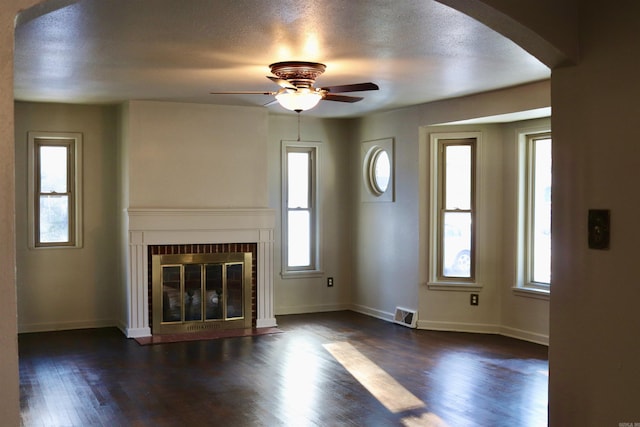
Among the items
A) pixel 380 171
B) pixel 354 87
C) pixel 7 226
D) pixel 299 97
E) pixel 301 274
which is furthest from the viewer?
pixel 301 274

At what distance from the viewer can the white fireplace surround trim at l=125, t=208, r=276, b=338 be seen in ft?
23.3

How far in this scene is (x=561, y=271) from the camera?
2797mm

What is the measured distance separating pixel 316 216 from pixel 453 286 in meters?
2.14

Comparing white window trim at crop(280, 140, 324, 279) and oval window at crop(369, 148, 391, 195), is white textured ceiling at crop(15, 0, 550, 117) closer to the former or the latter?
oval window at crop(369, 148, 391, 195)

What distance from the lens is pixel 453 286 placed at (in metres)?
7.48

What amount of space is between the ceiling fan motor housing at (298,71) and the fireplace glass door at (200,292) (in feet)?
9.55

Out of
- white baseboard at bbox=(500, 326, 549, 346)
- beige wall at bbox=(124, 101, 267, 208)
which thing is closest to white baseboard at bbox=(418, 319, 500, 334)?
white baseboard at bbox=(500, 326, 549, 346)

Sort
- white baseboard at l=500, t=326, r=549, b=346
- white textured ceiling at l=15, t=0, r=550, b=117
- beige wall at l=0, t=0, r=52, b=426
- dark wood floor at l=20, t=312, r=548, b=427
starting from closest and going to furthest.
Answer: beige wall at l=0, t=0, r=52, b=426, white textured ceiling at l=15, t=0, r=550, b=117, dark wood floor at l=20, t=312, r=548, b=427, white baseboard at l=500, t=326, r=549, b=346

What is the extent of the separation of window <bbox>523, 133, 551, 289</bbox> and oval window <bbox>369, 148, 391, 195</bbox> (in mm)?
1795

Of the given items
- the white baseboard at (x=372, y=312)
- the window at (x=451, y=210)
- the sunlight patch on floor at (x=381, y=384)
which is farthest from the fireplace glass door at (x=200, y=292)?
the window at (x=451, y=210)

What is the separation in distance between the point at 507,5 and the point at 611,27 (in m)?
0.41

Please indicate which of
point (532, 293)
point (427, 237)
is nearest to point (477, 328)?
point (532, 293)

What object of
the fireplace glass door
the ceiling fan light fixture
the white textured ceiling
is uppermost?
the white textured ceiling

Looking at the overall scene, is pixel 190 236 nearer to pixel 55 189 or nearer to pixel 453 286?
pixel 55 189
